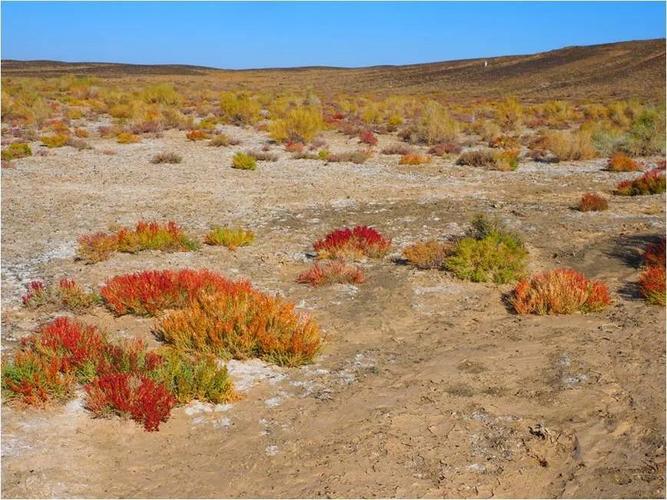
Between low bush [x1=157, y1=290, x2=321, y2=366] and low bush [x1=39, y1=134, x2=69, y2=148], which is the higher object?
low bush [x1=39, y1=134, x2=69, y2=148]

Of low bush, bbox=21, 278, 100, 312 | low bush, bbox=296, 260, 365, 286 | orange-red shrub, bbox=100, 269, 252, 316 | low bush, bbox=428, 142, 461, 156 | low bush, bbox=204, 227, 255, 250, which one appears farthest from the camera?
low bush, bbox=428, 142, 461, 156

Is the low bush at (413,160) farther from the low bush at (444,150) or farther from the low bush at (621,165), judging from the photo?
the low bush at (621,165)

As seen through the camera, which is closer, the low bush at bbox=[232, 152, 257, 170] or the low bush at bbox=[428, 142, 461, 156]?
the low bush at bbox=[232, 152, 257, 170]

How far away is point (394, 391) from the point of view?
5.31m

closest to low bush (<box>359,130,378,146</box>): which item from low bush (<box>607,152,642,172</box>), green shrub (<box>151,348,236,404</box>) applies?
low bush (<box>607,152,642,172</box>)

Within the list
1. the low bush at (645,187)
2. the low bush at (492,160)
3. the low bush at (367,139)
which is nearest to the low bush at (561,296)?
the low bush at (645,187)

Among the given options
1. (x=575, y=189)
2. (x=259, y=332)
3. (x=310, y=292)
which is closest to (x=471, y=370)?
(x=259, y=332)

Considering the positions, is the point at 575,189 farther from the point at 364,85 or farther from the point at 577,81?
the point at 364,85

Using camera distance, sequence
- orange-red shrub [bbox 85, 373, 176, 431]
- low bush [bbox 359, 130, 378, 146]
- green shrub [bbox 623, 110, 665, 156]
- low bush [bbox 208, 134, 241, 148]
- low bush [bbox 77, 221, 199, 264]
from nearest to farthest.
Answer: orange-red shrub [bbox 85, 373, 176, 431] → low bush [bbox 77, 221, 199, 264] → green shrub [bbox 623, 110, 665, 156] → low bush [bbox 208, 134, 241, 148] → low bush [bbox 359, 130, 378, 146]

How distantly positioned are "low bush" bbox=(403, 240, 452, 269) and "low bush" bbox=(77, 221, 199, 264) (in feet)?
10.2

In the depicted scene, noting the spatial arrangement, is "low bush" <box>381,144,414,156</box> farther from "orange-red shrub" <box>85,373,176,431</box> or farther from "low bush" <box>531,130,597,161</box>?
"orange-red shrub" <box>85,373,176,431</box>

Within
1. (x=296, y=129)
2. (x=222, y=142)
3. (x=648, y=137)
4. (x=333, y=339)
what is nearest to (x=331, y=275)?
(x=333, y=339)

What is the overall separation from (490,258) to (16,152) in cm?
1459

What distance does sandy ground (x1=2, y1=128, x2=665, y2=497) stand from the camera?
4.09m
